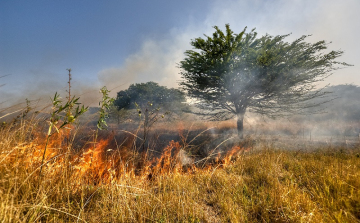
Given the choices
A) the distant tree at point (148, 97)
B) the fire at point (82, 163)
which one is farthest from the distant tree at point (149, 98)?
the fire at point (82, 163)

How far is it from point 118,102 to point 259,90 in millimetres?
21894

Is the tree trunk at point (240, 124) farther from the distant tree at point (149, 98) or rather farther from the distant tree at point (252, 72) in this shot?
the distant tree at point (149, 98)

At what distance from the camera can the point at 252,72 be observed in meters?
10.8

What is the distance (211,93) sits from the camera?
42.7 ft

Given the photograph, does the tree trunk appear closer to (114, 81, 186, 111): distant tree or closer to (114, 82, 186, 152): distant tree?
(114, 82, 186, 152): distant tree

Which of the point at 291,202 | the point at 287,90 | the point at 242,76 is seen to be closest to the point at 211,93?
the point at 242,76

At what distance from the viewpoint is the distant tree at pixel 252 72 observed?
10.6m

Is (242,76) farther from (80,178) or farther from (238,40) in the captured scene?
(80,178)

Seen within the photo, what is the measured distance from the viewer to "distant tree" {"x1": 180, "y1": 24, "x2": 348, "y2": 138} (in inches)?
416

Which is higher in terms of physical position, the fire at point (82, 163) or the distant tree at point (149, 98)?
the distant tree at point (149, 98)

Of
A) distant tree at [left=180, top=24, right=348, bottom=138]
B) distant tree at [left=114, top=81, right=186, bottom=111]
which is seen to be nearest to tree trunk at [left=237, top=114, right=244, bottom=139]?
distant tree at [left=180, top=24, right=348, bottom=138]

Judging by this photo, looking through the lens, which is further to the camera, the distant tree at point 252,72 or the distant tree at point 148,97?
the distant tree at point 148,97

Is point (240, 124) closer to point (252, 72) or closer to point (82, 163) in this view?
point (252, 72)

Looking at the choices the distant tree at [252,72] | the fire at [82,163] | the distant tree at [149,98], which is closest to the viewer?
the fire at [82,163]
